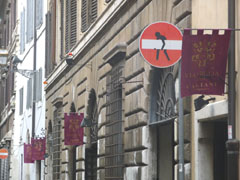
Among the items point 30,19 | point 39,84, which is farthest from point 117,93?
point 30,19

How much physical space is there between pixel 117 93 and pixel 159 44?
776cm

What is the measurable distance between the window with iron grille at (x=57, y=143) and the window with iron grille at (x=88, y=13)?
599cm

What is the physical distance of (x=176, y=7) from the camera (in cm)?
1391

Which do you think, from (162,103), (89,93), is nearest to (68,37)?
(89,93)

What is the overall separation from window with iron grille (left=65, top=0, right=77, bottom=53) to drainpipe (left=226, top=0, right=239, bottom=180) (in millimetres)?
15969

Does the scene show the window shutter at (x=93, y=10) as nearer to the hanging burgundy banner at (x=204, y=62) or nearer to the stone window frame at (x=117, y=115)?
the stone window frame at (x=117, y=115)

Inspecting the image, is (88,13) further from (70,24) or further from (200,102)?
(200,102)

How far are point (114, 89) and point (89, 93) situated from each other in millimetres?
4282

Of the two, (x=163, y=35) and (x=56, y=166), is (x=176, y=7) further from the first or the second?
(x=56, y=166)

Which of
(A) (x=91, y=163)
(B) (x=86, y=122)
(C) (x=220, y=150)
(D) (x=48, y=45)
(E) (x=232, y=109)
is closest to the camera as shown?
(E) (x=232, y=109)

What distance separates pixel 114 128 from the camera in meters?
19.3

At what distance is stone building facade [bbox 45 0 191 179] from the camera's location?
1541 centimetres

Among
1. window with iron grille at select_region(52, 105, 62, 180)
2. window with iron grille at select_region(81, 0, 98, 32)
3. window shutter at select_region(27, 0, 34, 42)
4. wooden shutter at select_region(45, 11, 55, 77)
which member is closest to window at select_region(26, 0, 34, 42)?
window shutter at select_region(27, 0, 34, 42)

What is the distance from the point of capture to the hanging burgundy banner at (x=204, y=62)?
10.7m
